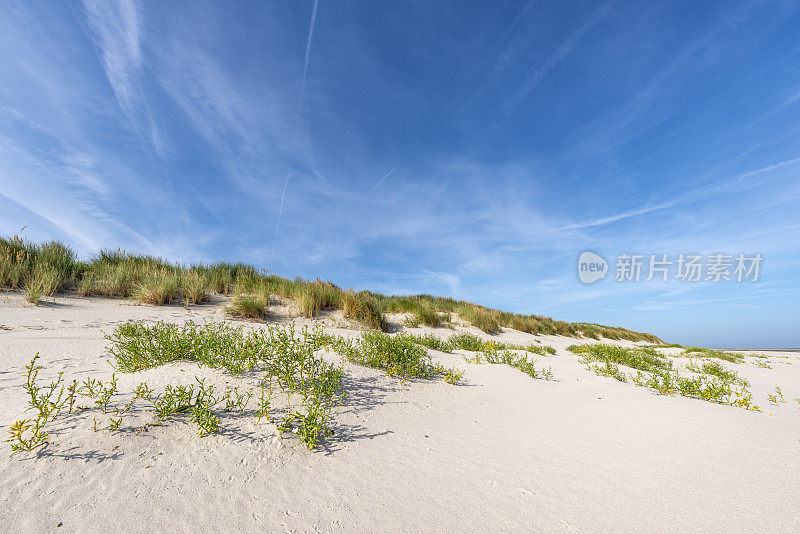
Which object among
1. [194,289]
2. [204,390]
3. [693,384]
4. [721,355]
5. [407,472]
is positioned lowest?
[407,472]

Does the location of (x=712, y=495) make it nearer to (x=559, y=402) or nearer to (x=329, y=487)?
(x=559, y=402)

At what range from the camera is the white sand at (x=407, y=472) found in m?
1.63

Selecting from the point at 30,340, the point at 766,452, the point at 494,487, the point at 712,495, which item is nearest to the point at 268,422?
the point at 494,487

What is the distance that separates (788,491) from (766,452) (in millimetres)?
840

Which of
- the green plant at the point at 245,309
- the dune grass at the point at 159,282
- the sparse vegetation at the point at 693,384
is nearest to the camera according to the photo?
the sparse vegetation at the point at 693,384

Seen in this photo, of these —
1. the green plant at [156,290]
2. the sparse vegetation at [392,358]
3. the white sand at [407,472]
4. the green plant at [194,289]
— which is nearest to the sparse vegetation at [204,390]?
the white sand at [407,472]

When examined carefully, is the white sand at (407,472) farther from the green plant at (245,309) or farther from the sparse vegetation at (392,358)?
the green plant at (245,309)

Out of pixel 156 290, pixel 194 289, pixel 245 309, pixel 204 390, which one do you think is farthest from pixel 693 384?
pixel 156 290

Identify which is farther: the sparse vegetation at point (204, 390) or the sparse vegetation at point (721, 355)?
the sparse vegetation at point (721, 355)

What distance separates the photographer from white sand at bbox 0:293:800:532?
1.63 metres

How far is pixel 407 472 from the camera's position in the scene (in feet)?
6.97

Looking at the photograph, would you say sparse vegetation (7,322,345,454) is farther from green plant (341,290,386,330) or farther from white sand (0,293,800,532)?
green plant (341,290,386,330)

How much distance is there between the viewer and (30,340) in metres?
4.43

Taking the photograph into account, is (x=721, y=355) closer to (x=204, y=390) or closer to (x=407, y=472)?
(x=407, y=472)
